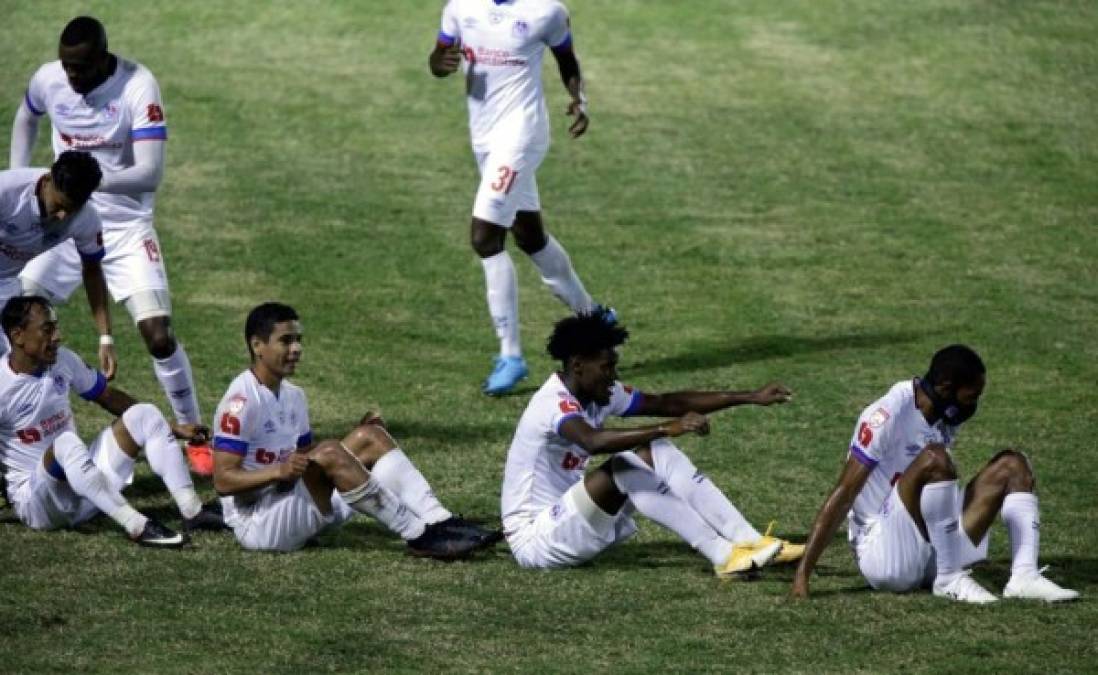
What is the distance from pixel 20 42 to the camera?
1029 inches

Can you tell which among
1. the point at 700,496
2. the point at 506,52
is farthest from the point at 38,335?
the point at 506,52

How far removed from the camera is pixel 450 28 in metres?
16.1

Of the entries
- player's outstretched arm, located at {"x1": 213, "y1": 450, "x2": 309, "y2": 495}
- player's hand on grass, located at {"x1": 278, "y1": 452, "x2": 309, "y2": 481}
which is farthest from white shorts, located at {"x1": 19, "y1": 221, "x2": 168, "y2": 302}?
player's hand on grass, located at {"x1": 278, "y1": 452, "x2": 309, "y2": 481}

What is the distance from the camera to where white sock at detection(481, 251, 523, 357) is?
52.0 ft

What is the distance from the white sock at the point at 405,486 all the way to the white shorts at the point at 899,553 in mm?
2250

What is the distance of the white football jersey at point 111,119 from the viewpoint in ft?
45.9

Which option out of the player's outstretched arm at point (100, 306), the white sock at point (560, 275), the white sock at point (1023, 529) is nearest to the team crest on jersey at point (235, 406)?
the player's outstretched arm at point (100, 306)

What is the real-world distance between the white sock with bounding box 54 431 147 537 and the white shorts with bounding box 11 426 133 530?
7.2 inches

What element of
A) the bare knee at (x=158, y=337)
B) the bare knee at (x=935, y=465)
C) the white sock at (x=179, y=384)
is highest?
the bare knee at (x=935, y=465)

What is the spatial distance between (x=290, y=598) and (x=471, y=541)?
1.18 m

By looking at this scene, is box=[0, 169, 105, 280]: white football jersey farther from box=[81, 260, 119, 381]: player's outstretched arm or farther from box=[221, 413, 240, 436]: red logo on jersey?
box=[221, 413, 240, 436]: red logo on jersey

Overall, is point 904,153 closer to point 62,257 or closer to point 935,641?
point 62,257

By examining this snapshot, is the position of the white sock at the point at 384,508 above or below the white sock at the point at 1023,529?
below

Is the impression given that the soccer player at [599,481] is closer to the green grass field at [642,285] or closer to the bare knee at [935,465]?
the green grass field at [642,285]
